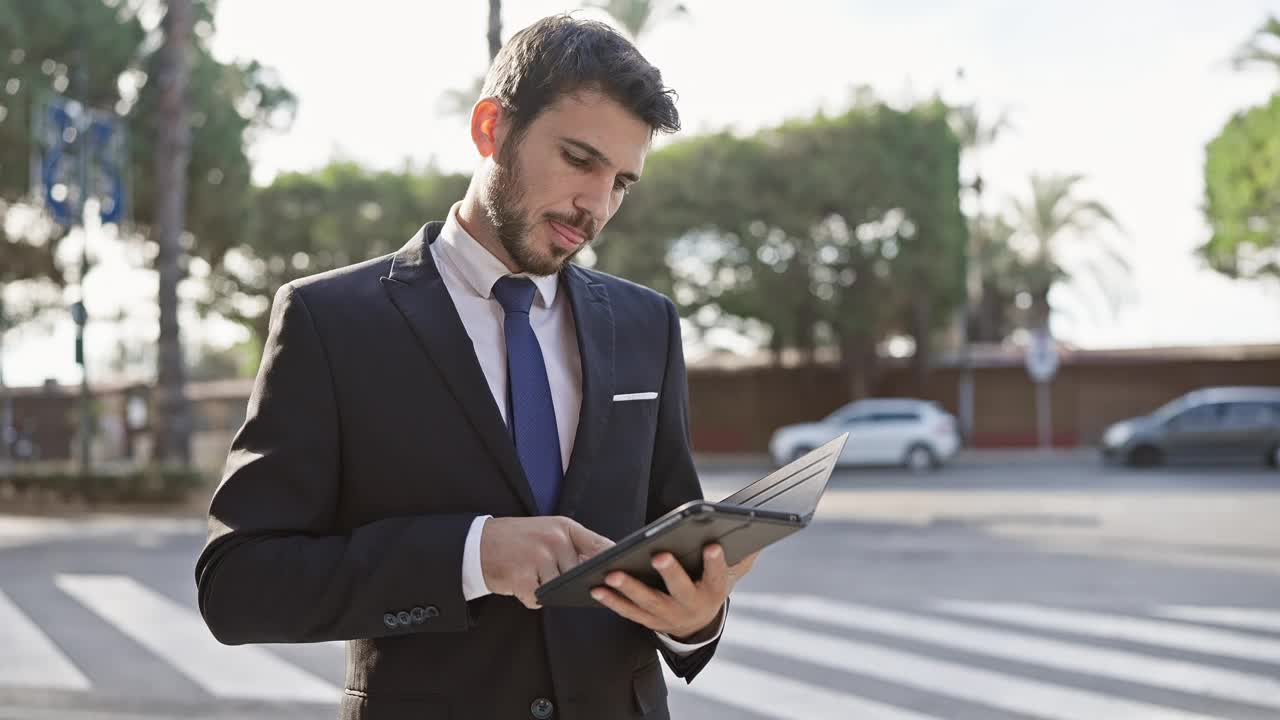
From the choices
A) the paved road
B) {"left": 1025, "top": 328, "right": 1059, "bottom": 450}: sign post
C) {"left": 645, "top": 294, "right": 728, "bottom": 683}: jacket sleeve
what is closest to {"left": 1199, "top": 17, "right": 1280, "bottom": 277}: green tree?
{"left": 1025, "top": 328, "right": 1059, "bottom": 450}: sign post

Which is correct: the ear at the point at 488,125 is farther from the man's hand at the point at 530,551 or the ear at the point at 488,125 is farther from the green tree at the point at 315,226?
the green tree at the point at 315,226

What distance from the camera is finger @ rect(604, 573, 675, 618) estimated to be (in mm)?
1532

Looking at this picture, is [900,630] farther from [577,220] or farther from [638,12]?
[638,12]

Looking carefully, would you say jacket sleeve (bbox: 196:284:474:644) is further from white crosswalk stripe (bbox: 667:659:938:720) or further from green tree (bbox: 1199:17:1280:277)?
green tree (bbox: 1199:17:1280:277)

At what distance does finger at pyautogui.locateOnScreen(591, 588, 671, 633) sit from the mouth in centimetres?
55

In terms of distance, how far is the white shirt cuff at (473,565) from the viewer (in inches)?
64.4

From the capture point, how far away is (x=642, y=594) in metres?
1.55

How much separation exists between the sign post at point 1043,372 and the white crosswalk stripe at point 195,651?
798 inches

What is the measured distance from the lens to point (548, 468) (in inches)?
72.1

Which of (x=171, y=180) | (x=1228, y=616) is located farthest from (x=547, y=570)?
(x=171, y=180)

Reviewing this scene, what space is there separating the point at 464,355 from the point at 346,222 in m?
32.8

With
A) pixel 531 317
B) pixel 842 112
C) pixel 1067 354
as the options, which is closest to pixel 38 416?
pixel 842 112

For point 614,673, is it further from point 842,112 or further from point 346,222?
point 346,222

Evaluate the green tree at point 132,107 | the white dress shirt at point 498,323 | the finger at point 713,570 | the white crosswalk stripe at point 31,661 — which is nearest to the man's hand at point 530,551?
the finger at point 713,570
